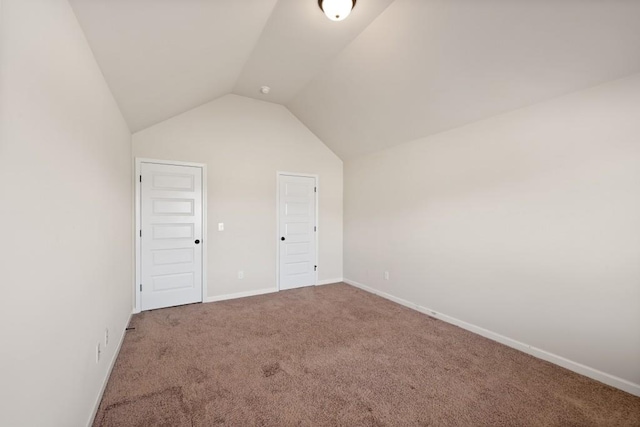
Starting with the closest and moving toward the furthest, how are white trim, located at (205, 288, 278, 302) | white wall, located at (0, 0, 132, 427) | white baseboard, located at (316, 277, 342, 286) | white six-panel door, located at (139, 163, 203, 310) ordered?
white wall, located at (0, 0, 132, 427), white six-panel door, located at (139, 163, 203, 310), white trim, located at (205, 288, 278, 302), white baseboard, located at (316, 277, 342, 286)

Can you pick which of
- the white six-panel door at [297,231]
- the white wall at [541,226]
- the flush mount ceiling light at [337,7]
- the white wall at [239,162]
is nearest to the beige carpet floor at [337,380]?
the white wall at [541,226]

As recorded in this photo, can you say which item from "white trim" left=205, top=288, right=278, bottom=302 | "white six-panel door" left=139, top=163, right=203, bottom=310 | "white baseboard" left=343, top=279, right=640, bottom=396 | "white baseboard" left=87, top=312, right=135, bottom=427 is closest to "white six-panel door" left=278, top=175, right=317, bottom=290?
"white trim" left=205, top=288, right=278, bottom=302

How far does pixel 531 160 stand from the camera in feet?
8.55

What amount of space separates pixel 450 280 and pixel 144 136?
442 centimetres

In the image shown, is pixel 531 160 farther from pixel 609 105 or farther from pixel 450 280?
pixel 450 280

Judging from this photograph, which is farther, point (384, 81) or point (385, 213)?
point (385, 213)

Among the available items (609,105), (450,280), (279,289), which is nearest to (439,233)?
(450,280)

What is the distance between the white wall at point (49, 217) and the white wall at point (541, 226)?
136 inches

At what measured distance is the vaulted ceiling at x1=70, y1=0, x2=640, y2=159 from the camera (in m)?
1.82

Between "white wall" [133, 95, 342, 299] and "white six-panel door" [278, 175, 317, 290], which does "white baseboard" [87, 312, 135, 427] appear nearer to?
"white wall" [133, 95, 342, 299]

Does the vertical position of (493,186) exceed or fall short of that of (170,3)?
it falls short

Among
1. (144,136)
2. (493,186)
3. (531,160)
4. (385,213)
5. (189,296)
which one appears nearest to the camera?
(531,160)

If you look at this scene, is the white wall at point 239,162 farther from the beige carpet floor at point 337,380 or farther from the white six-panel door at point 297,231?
the beige carpet floor at point 337,380

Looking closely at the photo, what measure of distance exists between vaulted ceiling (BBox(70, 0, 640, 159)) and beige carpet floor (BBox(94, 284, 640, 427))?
242 centimetres
